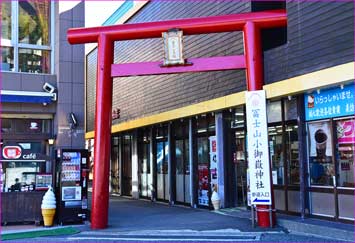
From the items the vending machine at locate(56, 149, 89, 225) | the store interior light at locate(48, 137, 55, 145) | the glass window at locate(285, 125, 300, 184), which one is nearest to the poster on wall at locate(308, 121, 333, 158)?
the glass window at locate(285, 125, 300, 184)

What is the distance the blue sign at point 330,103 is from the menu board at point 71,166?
232 inches

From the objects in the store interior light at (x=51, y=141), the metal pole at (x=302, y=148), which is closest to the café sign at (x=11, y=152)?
the store interior light at (x=51, y=141)

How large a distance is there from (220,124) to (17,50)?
790 cm

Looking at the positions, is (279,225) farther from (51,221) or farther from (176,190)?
(176,190)

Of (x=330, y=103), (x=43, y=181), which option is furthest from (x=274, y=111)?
(x=43, y=181)

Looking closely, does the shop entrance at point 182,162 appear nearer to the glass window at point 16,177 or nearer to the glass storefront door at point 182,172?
the glass storefront door at point 182,172

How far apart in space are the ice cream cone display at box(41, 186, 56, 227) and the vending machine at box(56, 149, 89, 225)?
0.24m

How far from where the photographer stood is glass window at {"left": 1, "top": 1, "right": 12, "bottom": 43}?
57.3ft

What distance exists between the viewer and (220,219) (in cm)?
1266

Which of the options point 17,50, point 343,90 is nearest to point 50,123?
point 17,50

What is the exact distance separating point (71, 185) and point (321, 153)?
6.26m

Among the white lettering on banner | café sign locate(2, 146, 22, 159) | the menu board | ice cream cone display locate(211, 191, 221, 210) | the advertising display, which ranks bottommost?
ice cream cone display locate(211, 191, 221, 210)

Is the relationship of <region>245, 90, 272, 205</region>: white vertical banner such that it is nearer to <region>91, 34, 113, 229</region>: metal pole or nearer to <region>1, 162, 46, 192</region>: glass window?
<region>91, 34, 113, 229</region>: metal pole

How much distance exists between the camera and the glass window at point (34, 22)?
58.4 feet
